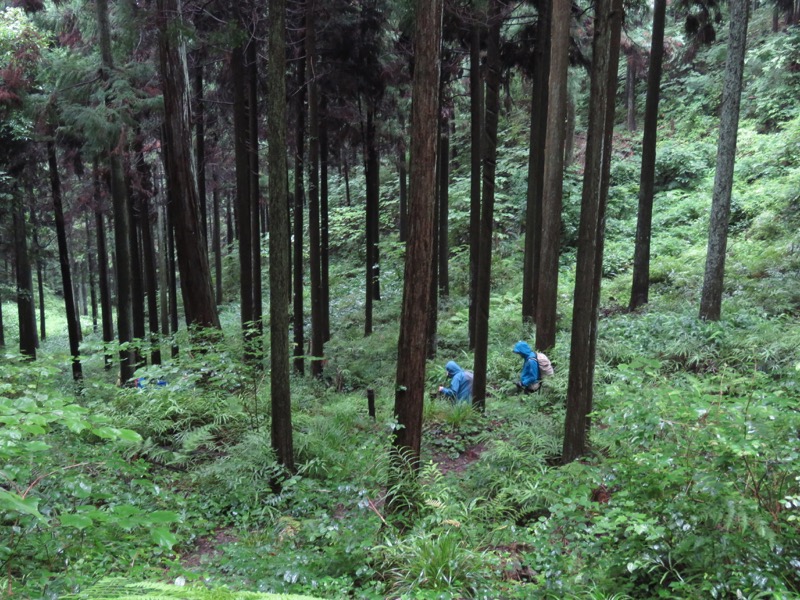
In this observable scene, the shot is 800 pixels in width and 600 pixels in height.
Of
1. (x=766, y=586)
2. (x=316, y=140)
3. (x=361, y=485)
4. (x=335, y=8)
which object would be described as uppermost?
(x=335, y=8)

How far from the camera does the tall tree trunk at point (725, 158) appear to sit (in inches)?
457

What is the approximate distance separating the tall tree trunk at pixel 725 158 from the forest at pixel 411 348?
7cm

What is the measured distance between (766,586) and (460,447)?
243 inches

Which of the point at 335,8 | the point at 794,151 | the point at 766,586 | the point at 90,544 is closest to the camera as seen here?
the point at 766,586

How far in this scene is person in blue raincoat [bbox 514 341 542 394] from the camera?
1102 centimetres

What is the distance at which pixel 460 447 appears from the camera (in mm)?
9445

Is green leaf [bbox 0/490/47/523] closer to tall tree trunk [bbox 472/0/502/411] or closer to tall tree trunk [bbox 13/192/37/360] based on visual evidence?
tall tree trunk [bbox 472/0/502/411]

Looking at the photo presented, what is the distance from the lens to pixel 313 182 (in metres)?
14.2

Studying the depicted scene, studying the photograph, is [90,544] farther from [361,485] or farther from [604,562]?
[604,562]

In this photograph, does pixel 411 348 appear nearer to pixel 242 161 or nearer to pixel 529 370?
pixel 529 370

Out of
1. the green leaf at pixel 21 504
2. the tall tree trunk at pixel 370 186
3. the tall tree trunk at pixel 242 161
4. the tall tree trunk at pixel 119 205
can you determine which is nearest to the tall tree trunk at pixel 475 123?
the tall tree trunk at pixel 370 186

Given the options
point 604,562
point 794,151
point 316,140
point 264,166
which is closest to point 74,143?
point 316,140

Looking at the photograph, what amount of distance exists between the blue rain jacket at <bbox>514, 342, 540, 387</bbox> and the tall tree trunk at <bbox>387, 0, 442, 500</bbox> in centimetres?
507

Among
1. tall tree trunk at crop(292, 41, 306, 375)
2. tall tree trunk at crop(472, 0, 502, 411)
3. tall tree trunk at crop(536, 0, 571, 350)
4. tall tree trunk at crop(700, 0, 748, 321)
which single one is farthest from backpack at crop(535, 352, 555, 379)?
tall tree trunk at crop(292, 41, 306, 375)
